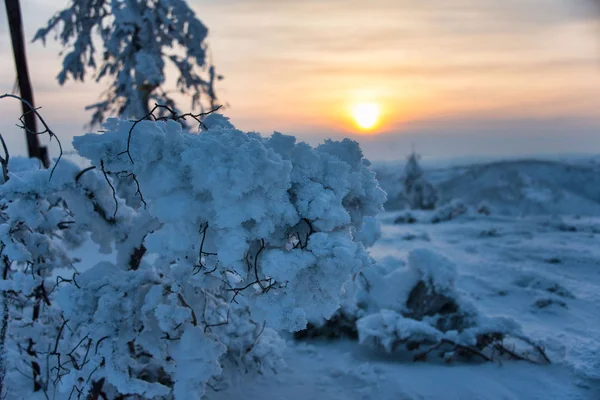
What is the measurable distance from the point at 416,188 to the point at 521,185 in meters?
14.5

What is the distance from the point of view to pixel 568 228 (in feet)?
36.3

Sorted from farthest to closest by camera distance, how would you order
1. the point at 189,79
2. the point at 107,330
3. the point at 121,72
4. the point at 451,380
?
the point at 189,79
the point at 121,72
the point at 451,380
the point at 107,330

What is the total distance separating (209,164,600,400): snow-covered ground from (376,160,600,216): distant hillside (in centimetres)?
2042

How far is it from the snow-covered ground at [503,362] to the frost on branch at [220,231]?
1.35 m

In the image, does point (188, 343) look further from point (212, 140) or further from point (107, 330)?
point (212, 140)

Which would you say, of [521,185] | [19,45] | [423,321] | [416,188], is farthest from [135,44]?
[521,185]

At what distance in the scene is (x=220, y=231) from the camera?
7.00 feet

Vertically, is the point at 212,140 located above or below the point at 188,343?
above

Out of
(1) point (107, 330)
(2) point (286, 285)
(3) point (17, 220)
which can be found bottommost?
(1) point (107, 330)

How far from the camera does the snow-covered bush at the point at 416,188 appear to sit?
95.4 ft

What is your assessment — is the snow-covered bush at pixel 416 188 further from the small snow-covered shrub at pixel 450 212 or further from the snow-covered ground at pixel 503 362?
the snow-covered ground at pixel 503 362

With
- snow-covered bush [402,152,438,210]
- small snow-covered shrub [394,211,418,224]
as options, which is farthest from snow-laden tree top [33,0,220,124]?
snow-covered bush [402,152,438,210]

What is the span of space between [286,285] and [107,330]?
141cm

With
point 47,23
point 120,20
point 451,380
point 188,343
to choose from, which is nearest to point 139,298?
point 188,343
